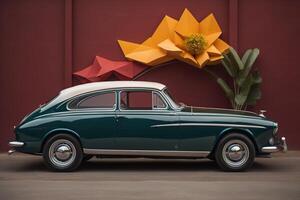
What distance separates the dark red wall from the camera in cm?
1422

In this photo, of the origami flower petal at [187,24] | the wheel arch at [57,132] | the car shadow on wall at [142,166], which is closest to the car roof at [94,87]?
the wheel arch at [57,132]

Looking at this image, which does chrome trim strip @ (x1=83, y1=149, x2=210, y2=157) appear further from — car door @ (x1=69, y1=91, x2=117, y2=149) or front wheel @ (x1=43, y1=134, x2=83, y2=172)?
front wheel @ (x1=43, y1=134, x2=83, y2=172)

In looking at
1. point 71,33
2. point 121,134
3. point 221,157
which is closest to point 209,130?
point 221,157

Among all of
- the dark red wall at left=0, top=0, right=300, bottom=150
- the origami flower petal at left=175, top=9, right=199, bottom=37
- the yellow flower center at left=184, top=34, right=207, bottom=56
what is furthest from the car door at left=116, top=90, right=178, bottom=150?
the origami flower petal at left=175, top=9, right=199, bottom=37

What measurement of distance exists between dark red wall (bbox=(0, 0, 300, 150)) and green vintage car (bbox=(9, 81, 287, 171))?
2.86 m

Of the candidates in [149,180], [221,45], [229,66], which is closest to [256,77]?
[229,66]

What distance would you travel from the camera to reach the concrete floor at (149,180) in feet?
30.1

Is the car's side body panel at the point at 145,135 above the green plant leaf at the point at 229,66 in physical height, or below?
below

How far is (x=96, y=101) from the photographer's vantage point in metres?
11.6

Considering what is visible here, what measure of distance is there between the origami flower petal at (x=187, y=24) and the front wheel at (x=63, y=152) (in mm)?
4073

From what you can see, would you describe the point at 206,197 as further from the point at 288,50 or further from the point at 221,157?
the point at 288,50

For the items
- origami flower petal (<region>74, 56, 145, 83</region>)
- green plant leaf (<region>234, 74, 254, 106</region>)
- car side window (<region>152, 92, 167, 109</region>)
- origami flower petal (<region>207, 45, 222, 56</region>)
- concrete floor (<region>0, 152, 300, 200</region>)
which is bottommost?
concrete floor (<region>0, 152, 300, 200</region>)

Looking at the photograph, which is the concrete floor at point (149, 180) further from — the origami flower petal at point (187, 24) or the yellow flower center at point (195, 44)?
the origami flower petal at point (187, 24)

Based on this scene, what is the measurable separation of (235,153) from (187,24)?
3.87 metres
